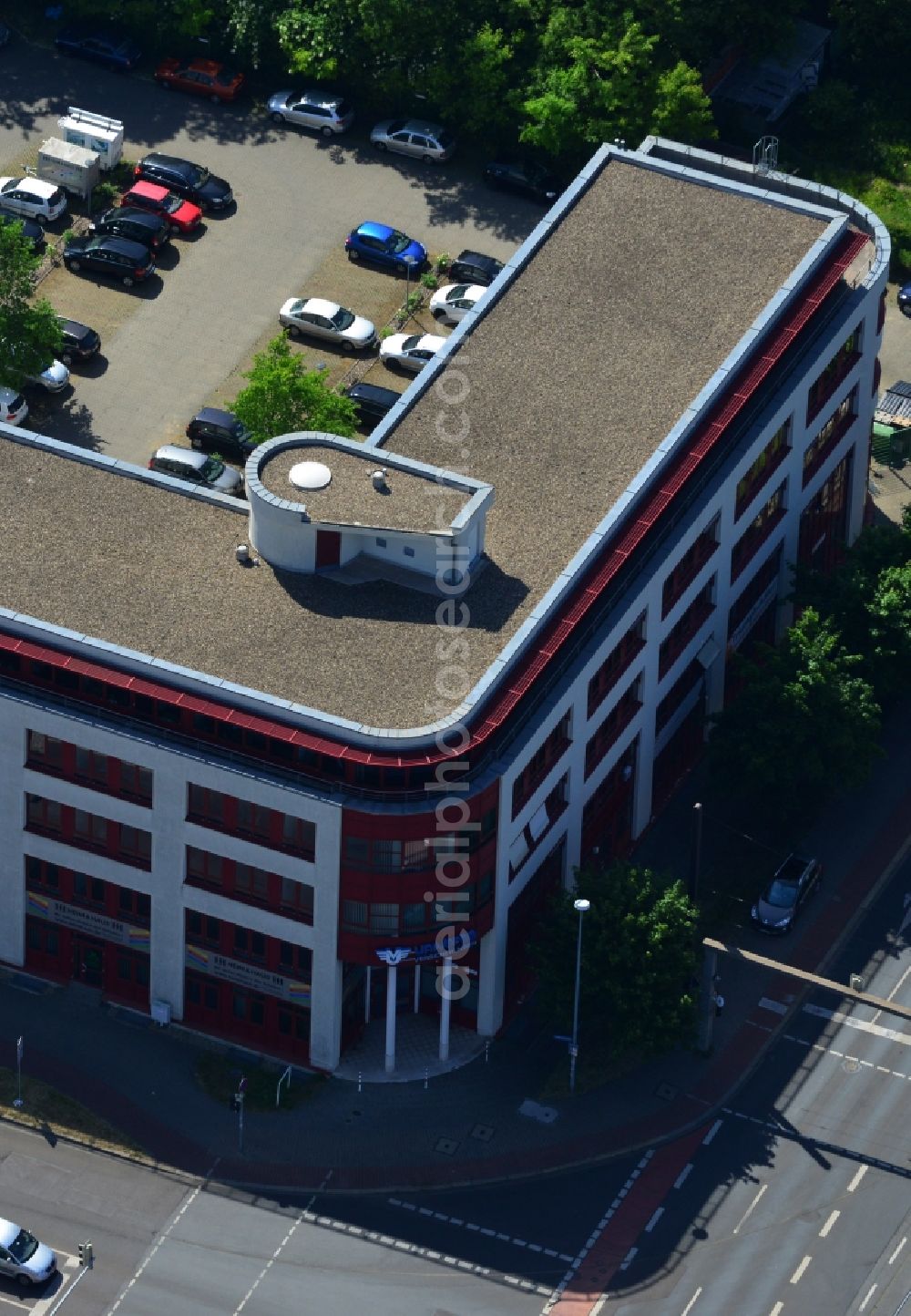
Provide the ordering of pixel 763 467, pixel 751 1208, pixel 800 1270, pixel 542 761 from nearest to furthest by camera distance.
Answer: pixel 800 1270 < pixel 751 1208 < pixel 542 761 < pixel 763 467

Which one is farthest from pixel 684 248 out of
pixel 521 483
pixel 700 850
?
pixel 700 850

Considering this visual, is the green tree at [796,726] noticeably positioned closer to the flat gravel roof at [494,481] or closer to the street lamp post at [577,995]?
the flat gravel roof at [494,481]

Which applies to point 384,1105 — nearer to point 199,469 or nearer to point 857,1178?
point 857,1178

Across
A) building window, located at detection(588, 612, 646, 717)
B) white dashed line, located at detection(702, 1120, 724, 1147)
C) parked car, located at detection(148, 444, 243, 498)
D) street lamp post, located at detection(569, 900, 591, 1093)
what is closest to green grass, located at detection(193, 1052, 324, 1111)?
street lamp post, located at detection(569, 900, 591, 1093)

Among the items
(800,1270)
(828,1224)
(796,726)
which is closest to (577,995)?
(828,1224)

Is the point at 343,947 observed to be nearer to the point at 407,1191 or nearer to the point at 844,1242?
the point at 407,1191

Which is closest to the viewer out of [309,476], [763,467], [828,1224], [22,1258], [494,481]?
[22,1258]
